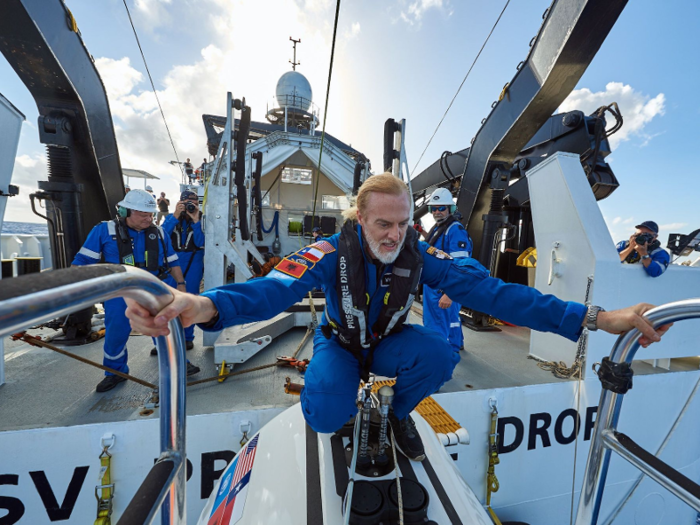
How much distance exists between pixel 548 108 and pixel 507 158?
701 mm

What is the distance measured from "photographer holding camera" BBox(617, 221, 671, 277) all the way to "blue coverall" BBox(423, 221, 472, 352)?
1428mm

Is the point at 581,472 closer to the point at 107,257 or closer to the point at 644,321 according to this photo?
the point at 644,321

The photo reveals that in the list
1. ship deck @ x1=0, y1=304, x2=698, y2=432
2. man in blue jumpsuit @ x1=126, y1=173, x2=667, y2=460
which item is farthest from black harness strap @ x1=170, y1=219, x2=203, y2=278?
man in blue jumpsuit @ x1=126, y1=173, x2=667, y2=460

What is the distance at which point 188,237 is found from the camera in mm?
3480

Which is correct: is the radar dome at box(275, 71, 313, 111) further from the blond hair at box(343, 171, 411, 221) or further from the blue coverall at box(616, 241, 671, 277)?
the blond hair at box(343, 171, 411, 221)

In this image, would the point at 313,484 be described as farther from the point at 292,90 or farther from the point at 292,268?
the point at 292,90

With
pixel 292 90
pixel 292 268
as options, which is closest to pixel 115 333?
pixel 292 268

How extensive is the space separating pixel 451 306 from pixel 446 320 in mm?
153

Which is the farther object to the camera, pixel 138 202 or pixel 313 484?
pixel 138 202

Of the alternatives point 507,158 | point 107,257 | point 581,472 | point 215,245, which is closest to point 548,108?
point 507,158

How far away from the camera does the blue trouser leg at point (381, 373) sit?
1.30 meters

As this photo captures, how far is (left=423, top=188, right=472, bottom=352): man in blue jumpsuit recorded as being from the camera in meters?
3.15

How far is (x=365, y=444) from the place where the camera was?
3.81 feet

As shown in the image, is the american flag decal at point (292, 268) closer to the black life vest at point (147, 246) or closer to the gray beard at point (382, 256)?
the gray beard at point (382, 256)
